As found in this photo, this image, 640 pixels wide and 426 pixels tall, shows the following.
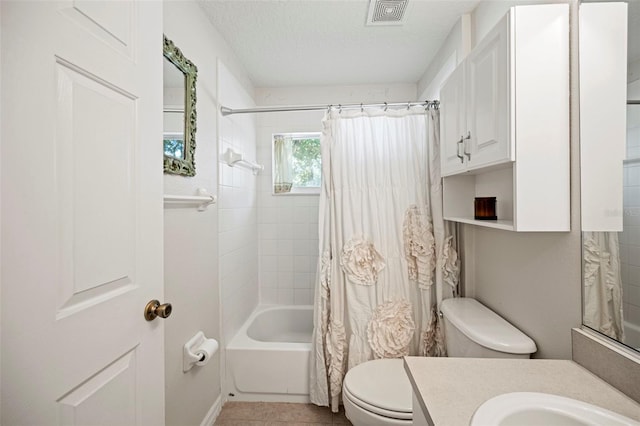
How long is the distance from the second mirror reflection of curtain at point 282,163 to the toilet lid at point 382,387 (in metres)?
1.74

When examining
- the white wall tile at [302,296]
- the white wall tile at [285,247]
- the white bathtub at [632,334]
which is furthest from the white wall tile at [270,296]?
the white bathtub at [632,334]

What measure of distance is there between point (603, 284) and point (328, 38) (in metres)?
1.93

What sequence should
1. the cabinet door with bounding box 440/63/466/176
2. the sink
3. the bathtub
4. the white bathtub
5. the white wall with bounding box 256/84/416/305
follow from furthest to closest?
the white wall with bounding box 256/84/416/305
the bathtub
the cabinet door with bounding box 440/63/466/176
the white bathtub
the sink

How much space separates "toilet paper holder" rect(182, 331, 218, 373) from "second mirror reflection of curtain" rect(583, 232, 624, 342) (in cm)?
159

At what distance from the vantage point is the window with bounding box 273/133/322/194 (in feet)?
9.31

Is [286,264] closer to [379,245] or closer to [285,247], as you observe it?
[285,247]

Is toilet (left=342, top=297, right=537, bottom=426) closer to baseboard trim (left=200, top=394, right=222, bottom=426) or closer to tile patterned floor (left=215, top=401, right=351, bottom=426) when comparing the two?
tile patterned floor (left=215, top=401, right=351, bottom=426)

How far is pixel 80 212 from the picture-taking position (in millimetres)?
633

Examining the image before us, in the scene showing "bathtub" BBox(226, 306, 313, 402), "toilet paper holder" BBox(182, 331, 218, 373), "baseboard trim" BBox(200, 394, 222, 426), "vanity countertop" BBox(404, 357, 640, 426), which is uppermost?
"vanity countertop" BBox(404, 357, 640, 426)

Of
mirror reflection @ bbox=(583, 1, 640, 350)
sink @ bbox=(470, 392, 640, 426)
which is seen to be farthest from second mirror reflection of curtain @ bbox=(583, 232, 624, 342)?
sink @ bbox=(470, 392, 640, 426)

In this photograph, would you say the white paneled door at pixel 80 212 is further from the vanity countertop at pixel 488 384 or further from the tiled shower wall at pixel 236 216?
the tiled shower wall at pixel 236 216

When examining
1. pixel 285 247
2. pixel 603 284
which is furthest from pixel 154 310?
pixel 285 247

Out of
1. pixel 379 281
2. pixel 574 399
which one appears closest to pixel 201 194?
pixel 379 281

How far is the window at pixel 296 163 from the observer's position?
2.84 meters
